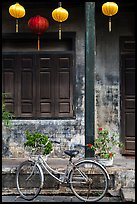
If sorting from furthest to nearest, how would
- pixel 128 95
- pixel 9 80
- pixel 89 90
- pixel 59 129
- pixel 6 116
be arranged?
pixel 128 95 → pixel 9 80 → pixel 59 129 → pixel 6 116 → pixel 89 90

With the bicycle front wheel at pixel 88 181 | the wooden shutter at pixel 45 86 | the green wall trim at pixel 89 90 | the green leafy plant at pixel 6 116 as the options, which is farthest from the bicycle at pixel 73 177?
the wooden shutter at pixel 45 86

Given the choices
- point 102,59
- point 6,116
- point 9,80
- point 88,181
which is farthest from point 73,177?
point 102,59

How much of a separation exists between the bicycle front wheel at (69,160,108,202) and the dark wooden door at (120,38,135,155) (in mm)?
2361

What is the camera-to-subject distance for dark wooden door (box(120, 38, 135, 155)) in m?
9.52

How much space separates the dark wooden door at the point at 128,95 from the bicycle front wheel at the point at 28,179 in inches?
119

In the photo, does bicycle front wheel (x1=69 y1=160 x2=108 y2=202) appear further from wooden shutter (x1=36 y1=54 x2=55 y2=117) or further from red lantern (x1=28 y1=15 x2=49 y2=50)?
red lantern (x1=28 y1=15 x2=49 y2=50)

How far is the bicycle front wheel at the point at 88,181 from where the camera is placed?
6.90 metres

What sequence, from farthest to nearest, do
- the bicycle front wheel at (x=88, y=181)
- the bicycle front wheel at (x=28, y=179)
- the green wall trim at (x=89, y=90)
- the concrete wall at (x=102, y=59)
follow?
the concrete wall at (x=102, y=59)
the green wall trim at (x=89, y=90)
the bicycle front wheel at (x=28, y=179)
the bicycle front wheel at (x=88, y=181)

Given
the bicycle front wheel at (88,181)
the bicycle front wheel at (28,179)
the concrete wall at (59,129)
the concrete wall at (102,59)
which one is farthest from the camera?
the concrete wall at (102,59)

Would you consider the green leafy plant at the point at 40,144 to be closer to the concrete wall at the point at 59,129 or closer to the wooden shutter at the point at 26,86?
the concrete wall at the point at 59,129

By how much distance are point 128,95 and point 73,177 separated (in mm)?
Result: 3429

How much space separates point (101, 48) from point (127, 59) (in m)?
0.76

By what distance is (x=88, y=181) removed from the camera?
698cm

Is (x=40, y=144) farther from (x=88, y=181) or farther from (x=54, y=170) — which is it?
(x=88, y=181)
